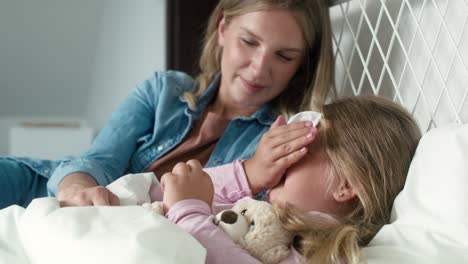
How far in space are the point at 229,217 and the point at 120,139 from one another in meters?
0.63

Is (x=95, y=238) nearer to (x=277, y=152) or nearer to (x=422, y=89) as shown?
(x=277, y=152)

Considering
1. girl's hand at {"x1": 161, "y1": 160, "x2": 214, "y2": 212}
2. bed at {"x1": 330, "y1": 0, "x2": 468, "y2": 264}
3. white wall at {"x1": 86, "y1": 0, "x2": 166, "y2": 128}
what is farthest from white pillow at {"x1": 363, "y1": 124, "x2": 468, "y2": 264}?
white wall at {"x1": 86, "y1": 0, "x2": 166, "y2": 128}

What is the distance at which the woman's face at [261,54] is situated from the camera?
118cm

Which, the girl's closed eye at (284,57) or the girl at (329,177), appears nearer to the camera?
the girl at (329,177)

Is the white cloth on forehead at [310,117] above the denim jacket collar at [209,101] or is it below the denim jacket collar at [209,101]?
above

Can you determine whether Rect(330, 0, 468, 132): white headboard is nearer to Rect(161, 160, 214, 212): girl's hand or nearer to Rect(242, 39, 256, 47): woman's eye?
Rect(242, 39, 256, 47): woman's eye

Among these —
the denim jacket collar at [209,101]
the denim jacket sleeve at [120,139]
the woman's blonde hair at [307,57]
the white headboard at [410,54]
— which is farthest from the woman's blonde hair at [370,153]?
the denim jacket sleeve at [120,139]

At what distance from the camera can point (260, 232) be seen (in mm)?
712

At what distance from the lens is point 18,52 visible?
280cm

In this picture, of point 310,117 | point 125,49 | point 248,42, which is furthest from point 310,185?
point 125,49

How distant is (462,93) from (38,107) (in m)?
2.63

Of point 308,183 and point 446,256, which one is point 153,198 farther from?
point 446,256

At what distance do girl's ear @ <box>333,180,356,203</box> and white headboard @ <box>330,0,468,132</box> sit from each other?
23 cm

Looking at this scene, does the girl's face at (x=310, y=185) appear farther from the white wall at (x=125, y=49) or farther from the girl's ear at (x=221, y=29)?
the white wall at (x=125, y=49)
